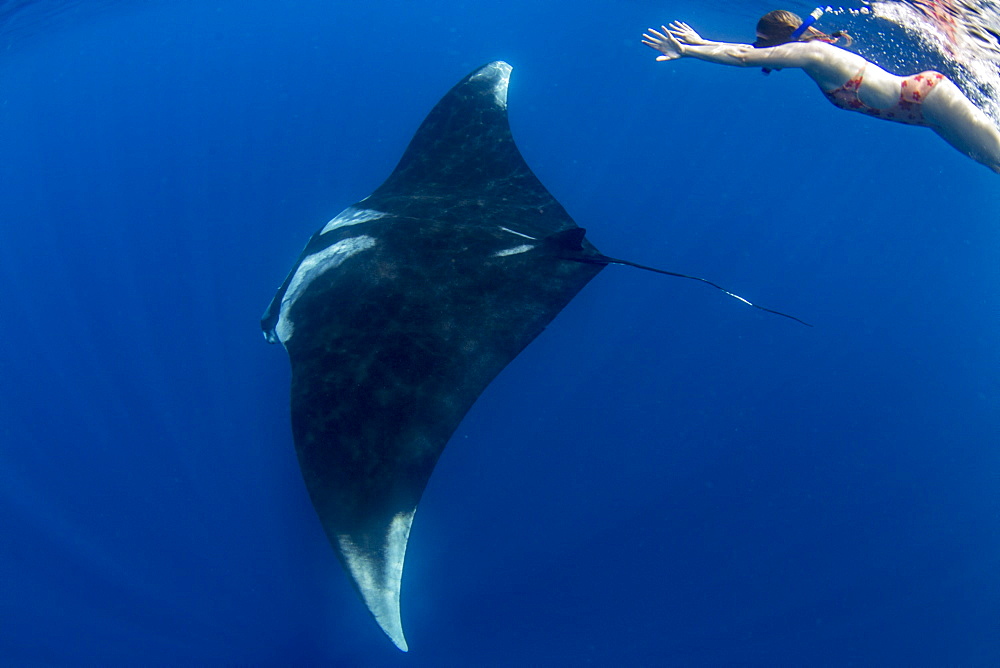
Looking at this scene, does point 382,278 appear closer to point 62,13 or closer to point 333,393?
point 333,393

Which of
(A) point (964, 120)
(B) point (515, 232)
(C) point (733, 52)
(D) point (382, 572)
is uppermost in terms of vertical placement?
(C) point (733, 52)

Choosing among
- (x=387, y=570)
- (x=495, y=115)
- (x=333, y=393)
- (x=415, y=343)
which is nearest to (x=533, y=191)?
(x=495, y=115)

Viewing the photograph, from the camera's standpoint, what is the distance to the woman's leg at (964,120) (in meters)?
3.19

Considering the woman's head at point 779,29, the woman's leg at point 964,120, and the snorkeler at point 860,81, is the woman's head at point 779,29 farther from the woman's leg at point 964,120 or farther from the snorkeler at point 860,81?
the woman's leg at point 964,120

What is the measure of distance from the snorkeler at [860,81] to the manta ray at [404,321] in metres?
1.79

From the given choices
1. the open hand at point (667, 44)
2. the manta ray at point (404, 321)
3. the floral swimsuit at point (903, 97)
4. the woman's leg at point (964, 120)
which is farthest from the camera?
the open hand at point (667, 44)

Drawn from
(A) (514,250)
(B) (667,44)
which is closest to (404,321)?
(A) (514,250)

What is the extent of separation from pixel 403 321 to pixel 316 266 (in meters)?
1.36

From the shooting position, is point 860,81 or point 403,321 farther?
point 403,321

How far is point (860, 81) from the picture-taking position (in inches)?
140

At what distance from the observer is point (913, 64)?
6.55m

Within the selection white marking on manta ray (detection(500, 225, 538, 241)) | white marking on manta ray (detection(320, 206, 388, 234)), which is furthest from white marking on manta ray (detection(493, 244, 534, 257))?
white marking on manta ray (detection(320, 206, 388, 234))

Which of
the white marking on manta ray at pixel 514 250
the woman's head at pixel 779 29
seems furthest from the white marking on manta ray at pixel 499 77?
the woman's head at pixel 779 29

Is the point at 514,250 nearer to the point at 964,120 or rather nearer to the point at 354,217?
the point at 354,217
